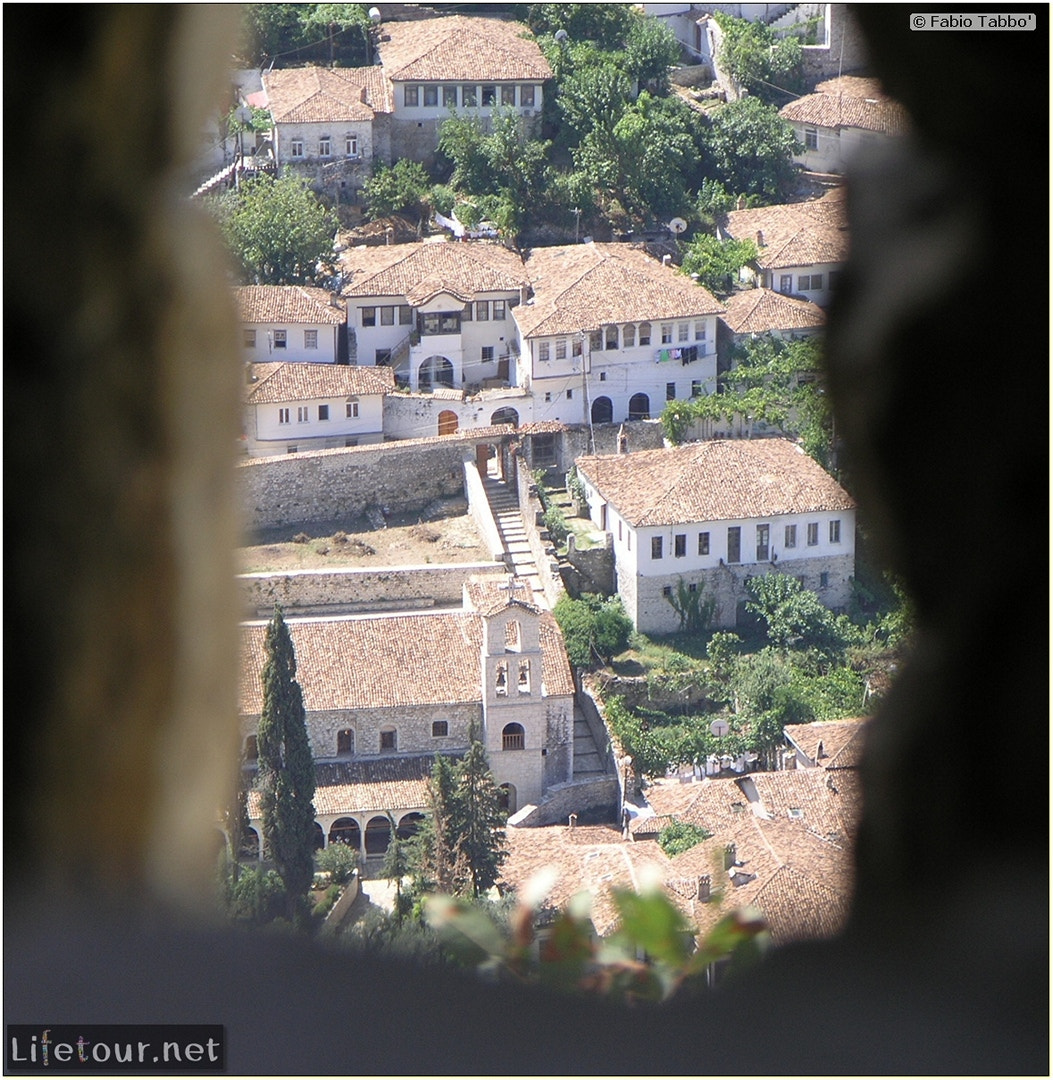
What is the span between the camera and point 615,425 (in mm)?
7074

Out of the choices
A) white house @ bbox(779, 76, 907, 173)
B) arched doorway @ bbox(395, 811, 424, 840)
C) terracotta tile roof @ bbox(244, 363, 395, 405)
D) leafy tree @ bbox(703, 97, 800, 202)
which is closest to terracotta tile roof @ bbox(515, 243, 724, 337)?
leafy tree @ bbox(703, 97, 800, 202)

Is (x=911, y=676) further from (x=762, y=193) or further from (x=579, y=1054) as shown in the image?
(x=762, y=193)

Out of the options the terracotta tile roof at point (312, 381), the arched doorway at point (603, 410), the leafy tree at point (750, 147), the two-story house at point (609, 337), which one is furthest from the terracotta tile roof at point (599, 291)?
the terracotta tile roof at point (312, 381)

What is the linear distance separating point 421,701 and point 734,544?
1.81m

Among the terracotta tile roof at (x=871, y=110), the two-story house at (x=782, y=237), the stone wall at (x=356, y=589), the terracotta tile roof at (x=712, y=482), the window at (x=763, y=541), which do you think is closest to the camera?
the terracotta tile roof at (x=871, y=110)

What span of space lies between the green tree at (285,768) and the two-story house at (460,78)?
13.5ft

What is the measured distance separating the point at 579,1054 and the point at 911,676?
62cm

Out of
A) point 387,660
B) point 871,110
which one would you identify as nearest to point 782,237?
point 387,660

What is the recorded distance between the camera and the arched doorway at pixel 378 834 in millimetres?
3619

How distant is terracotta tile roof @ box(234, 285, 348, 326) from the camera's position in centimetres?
561

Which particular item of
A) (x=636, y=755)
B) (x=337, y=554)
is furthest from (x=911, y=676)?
(x=337, y=554)

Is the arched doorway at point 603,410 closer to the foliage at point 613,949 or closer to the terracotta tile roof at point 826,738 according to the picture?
the terracotta tile roof at point 826,738

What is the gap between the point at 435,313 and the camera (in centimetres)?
707

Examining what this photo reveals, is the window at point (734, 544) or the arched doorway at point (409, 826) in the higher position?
the window at point (734, 544)
